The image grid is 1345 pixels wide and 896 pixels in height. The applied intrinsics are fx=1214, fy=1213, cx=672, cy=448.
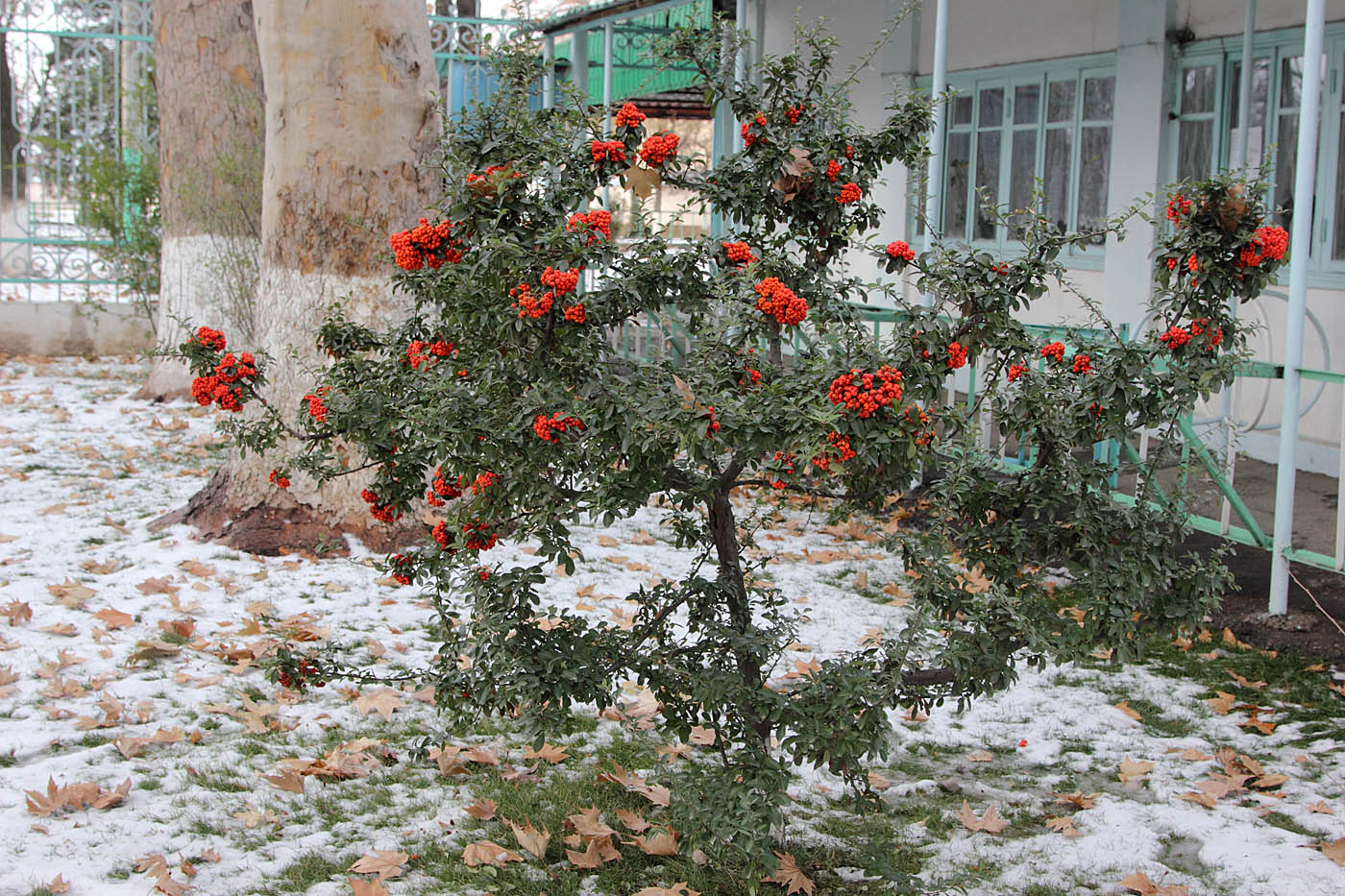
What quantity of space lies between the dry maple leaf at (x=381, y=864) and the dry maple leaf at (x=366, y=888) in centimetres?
8

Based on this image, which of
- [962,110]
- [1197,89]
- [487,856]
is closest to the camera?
[487,856]

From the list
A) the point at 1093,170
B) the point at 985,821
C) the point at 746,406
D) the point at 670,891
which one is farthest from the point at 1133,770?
the point at 1093,170

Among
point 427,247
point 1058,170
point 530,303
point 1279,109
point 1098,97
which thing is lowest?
point 530,303

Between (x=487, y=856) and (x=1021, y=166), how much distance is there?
7.97 meters

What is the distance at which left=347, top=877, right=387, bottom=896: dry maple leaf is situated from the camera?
115 inches

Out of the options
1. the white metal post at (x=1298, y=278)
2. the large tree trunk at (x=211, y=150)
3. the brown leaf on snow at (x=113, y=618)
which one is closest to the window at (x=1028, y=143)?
the white metal post at (x=1298, y=278)

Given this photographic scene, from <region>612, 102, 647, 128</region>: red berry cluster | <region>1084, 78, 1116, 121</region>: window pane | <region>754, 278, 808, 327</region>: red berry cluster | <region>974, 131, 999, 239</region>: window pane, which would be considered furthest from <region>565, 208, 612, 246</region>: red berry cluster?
<region>974, 131, 999, 239</region>: window pane

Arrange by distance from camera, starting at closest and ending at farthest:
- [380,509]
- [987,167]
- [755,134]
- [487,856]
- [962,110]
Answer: [755,134] → [487,856] → [380,509] → [987,167] → [962,110]

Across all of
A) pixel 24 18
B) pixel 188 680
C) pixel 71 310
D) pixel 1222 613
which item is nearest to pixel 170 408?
pixel 71 310

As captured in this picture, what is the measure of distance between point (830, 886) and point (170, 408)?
321 inches

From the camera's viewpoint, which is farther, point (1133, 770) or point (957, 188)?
point (957, 188)

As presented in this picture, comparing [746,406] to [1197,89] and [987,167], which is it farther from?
[987,167]

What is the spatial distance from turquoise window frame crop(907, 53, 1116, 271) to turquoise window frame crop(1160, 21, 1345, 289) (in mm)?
606

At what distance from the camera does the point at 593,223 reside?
2.76 m
